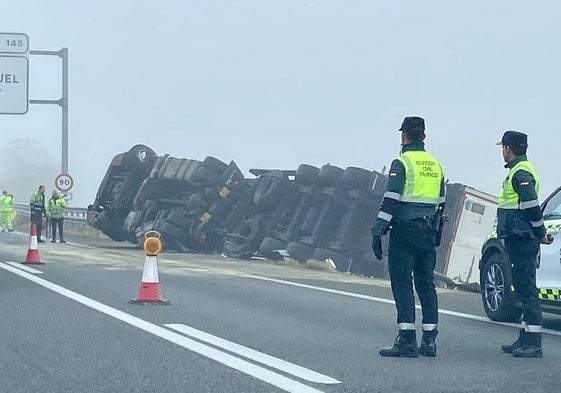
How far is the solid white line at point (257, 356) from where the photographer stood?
26.3ft

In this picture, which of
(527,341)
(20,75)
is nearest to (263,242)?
(20,75)

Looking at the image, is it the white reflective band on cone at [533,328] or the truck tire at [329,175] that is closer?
the white reflective band on cone at [533,328]

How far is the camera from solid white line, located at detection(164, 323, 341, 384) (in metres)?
8.03

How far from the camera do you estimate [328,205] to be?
24750 mm

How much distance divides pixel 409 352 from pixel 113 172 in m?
23.0

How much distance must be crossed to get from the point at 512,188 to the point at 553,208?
7.31 feet

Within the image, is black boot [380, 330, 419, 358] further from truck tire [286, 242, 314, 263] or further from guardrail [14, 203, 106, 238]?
guardrail [14, 203, 106, 238]

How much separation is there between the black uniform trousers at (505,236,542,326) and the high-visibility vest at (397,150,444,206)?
847mm

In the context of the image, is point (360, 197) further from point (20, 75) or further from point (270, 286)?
point (20, 75)

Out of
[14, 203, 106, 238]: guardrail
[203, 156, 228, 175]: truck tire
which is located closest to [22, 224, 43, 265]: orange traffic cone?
[203, 156, 228, 175]: truck tire

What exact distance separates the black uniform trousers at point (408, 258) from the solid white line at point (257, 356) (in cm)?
105

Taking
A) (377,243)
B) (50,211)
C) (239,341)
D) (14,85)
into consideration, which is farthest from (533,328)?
(14,85)

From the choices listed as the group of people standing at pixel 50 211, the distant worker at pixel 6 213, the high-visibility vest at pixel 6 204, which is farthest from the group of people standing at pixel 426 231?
the high-visibility vest at pixel 6 204

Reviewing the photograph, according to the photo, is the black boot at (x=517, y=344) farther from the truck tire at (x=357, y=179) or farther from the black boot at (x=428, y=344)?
the truck tire at (x=357, y=179)
